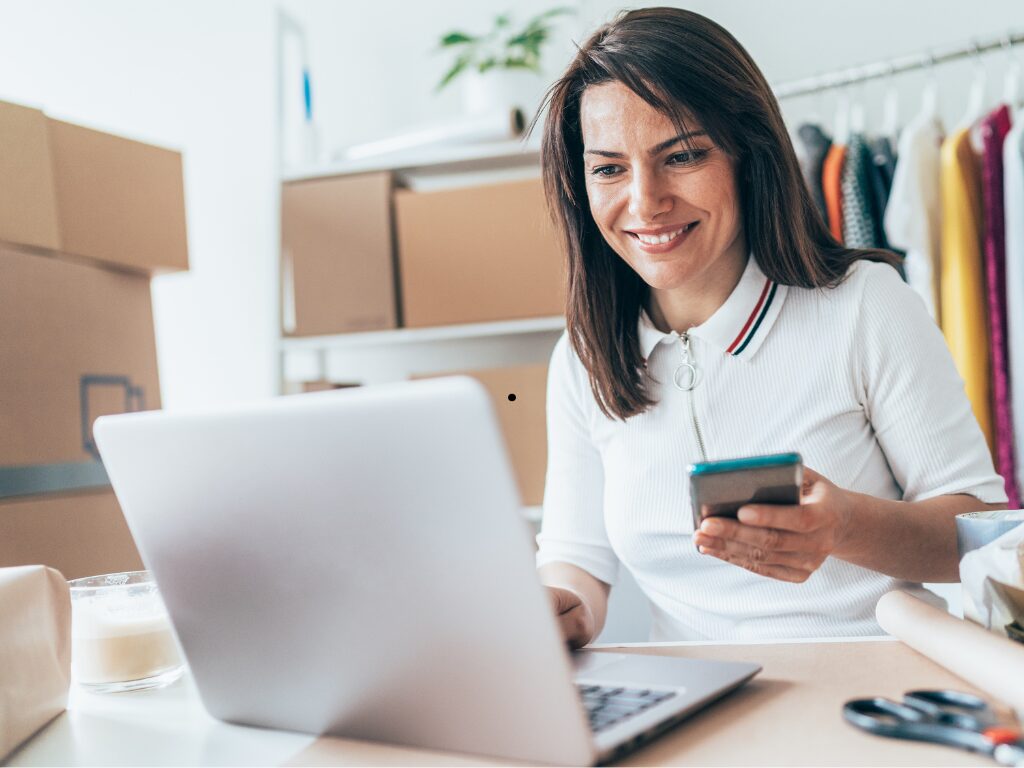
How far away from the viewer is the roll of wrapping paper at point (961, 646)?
0.54m

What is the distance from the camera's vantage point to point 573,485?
1.12 metres

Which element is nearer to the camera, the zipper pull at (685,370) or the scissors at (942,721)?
the scissors at (942,721)

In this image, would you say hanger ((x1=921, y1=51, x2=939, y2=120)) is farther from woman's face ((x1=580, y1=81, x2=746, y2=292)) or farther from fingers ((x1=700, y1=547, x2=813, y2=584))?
fingers ((x1=700, y1=547, x2=813, y2=584))

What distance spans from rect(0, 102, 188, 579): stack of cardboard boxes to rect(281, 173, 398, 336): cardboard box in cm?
61

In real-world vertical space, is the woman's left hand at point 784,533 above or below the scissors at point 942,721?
above

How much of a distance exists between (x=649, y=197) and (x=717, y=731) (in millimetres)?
579

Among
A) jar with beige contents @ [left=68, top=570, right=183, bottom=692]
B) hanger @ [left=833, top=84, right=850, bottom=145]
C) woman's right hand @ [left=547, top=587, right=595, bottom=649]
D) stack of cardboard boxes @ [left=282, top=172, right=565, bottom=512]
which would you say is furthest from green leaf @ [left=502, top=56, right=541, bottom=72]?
jar with beige contents @ [left=68, top=570, right=183, bottom=692]

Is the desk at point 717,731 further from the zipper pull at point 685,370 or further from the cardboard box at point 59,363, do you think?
the cardboard box at point 59,363

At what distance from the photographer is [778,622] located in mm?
974

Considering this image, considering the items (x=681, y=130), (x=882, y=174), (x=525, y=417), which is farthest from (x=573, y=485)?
(x=882, y=174)

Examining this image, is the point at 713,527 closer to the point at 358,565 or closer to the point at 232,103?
the point at 358,565

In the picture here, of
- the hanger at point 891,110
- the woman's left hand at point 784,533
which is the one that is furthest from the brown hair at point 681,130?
the hanger at point 891,110

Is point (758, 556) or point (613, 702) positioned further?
point (758, 556)

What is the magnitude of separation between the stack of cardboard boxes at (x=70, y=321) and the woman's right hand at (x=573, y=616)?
63 cm
